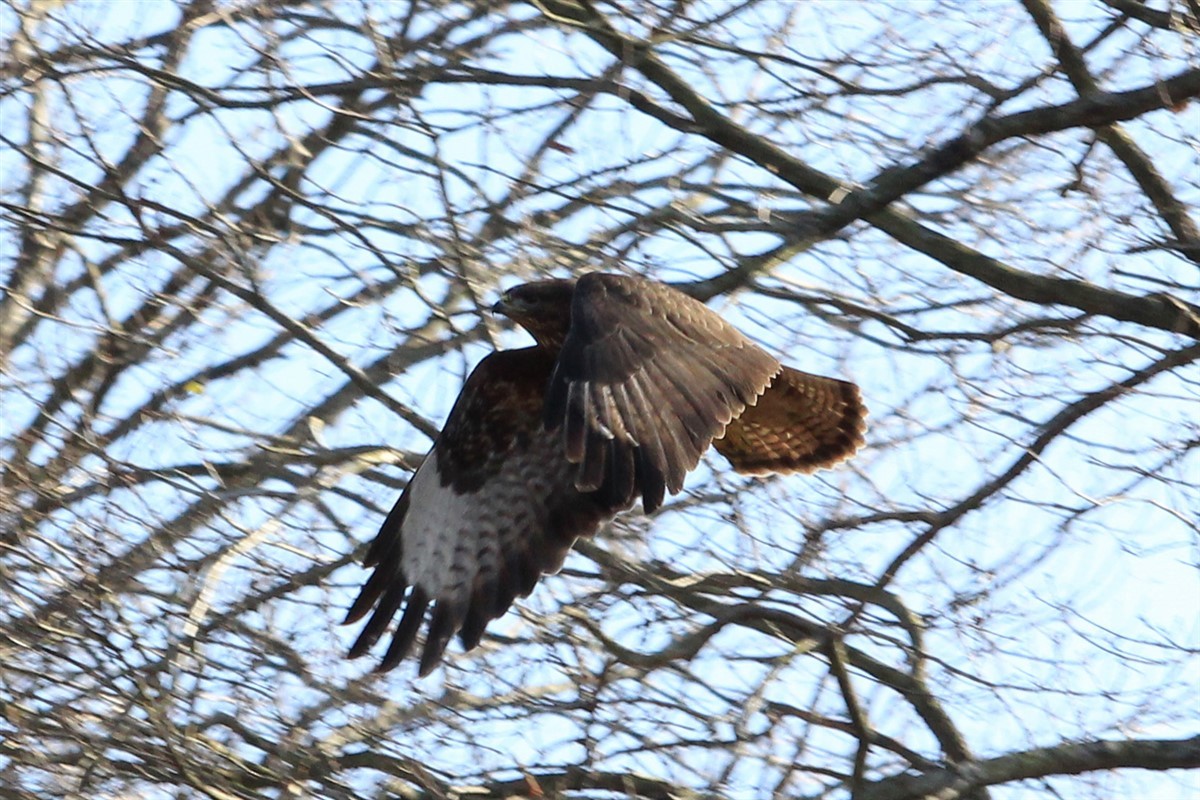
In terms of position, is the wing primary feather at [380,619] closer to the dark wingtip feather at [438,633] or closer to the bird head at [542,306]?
the dark wingtip feather at [438,633]

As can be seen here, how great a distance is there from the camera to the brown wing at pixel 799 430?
6812 mm

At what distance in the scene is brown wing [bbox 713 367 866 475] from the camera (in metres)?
6.81

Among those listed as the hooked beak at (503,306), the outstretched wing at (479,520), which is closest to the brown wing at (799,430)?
the outstretched wing at (479,520)

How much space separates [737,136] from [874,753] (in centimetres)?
224

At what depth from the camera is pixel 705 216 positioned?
6.87 metres

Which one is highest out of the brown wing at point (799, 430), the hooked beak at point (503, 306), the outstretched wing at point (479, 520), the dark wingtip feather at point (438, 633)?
the brown wing at point (799, 430)

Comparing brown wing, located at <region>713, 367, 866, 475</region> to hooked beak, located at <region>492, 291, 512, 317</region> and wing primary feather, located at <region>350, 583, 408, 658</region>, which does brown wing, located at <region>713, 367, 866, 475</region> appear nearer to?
hooked beak, located at <region>492, 291, 512, 317</region>

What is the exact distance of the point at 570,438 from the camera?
5176 mm

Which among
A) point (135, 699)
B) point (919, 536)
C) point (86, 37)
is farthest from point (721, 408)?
point (86, 37)

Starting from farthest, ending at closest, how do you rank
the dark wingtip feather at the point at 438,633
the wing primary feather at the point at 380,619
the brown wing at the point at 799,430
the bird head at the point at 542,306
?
1. the brown wing at the point at 799,430
2. the bird head at the point at 542,306
3. the wing primary feather at the point at 380,619
4. the dark wingtip feather at the point at 438,633

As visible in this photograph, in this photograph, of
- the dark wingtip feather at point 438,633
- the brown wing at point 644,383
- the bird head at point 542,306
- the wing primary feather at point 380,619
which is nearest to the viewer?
the brown wing at point 644,383

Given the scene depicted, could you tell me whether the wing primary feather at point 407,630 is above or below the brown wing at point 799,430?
below

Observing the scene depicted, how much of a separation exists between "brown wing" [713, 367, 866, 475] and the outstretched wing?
0.78 meters

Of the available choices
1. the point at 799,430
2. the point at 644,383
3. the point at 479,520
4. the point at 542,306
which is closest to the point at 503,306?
the point at 542,306
